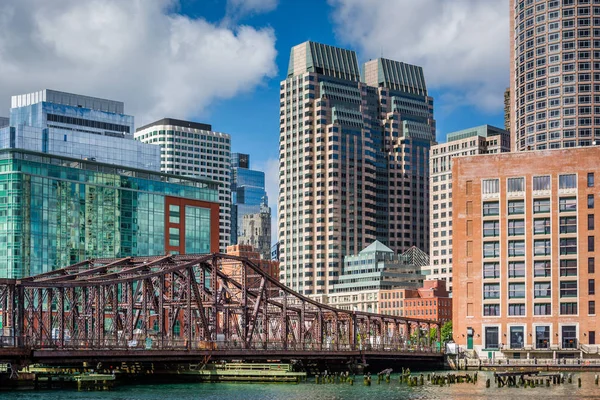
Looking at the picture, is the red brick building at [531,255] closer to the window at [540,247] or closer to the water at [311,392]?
the window at [540,247]

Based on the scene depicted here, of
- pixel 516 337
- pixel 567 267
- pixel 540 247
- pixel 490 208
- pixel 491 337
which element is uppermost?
pixel 490 208

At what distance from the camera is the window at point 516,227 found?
19485 cm

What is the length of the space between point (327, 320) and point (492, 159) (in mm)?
38913

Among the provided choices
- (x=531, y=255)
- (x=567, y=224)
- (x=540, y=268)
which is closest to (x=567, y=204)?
(x=567, y=224)

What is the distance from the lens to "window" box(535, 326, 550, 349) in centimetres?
19250

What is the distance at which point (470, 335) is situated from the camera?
651 feet

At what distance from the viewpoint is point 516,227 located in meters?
195

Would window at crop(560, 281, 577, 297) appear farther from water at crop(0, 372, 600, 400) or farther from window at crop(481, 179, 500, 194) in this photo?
water at crop(0, 372, 600, 400)

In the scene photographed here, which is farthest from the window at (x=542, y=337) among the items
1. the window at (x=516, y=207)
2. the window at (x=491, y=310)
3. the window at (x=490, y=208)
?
the window at (x=490, y=208)

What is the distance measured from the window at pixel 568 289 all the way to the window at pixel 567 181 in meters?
15.7

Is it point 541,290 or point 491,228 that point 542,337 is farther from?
point 491,228

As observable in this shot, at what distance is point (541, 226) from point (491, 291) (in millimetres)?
13897

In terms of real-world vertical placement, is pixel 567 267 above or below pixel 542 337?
above

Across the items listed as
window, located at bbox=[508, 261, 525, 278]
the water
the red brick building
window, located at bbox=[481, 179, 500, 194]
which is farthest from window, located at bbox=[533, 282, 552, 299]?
the water
